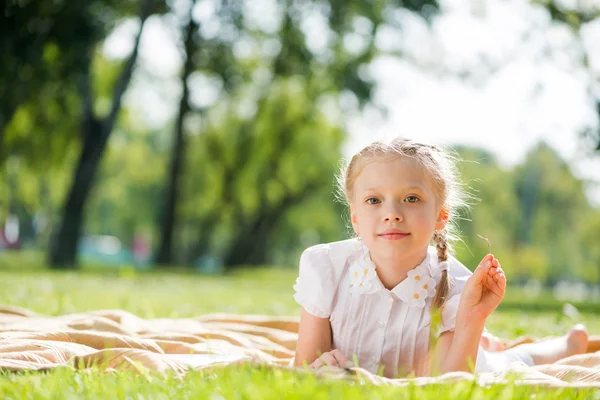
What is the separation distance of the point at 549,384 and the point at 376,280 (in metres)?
1.09

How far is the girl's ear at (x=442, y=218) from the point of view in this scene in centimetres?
359

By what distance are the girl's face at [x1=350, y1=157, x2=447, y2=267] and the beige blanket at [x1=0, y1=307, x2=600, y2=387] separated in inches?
28.5

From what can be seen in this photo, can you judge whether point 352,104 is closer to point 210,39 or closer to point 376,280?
point 210,39

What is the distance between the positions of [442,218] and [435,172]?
0.28 m

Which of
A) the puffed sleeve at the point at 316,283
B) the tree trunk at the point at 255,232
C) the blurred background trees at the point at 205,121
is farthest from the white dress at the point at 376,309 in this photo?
the tree trunk at the point at 255,232

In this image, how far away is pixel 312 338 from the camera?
3.56 meters

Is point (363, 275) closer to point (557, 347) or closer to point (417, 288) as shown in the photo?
point (417, 288)

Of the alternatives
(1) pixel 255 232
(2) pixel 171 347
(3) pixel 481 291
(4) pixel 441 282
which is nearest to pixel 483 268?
(3) pixel 481 291

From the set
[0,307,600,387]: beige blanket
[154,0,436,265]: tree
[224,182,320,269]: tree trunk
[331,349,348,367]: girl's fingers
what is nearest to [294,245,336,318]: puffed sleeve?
[331,349,348,367]: girl's fingers

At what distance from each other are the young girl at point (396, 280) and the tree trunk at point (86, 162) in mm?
13579

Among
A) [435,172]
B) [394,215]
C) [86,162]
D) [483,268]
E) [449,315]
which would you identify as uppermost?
[86,162]

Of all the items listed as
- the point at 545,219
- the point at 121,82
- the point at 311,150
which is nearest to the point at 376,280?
the point at 121,82

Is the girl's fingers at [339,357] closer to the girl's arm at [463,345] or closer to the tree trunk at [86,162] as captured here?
the girl's arm at [463,345]

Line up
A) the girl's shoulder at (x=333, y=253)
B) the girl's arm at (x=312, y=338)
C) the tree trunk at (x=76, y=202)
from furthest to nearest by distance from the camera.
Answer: the tree trunk at (x=76, y=202) → the girl's shoulder at (x=333, y=253) → the girl's arm at (x=312, y=338)
